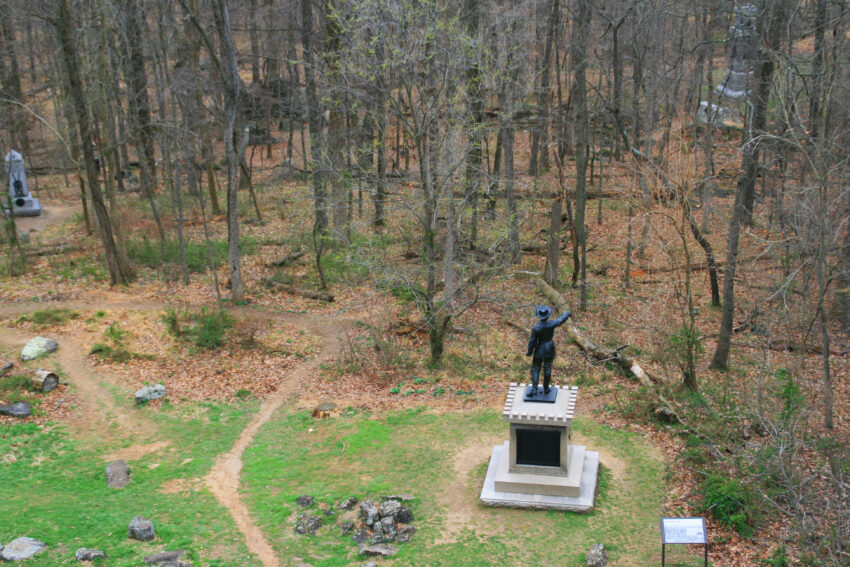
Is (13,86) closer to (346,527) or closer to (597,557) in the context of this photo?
(346,527)

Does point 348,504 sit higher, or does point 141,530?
point 141,530

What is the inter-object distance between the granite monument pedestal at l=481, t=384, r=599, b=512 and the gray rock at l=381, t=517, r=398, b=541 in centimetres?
157

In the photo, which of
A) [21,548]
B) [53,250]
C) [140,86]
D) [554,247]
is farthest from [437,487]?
[140,86]

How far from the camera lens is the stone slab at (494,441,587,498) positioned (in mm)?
10922

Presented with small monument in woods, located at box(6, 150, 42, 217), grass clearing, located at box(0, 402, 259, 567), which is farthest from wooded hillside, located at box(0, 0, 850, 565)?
grass clearing, located at box(0, 402, 259, 567)

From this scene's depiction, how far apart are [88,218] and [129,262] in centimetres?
522

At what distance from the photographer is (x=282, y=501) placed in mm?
11516

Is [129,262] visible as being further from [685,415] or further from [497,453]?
[685,415]

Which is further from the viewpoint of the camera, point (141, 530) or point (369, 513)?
point (369, 513)

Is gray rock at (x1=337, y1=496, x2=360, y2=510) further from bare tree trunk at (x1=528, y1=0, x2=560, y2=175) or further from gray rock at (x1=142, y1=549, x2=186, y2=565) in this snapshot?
bare tree trunk at (x1=528, y1=0, x2=560, y2=175)

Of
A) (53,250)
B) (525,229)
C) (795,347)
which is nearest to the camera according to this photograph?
(795,347)

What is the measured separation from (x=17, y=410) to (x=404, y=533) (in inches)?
364

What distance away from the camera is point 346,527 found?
1056 centimetres

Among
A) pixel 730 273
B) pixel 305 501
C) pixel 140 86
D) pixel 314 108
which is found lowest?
pixel 305 501
